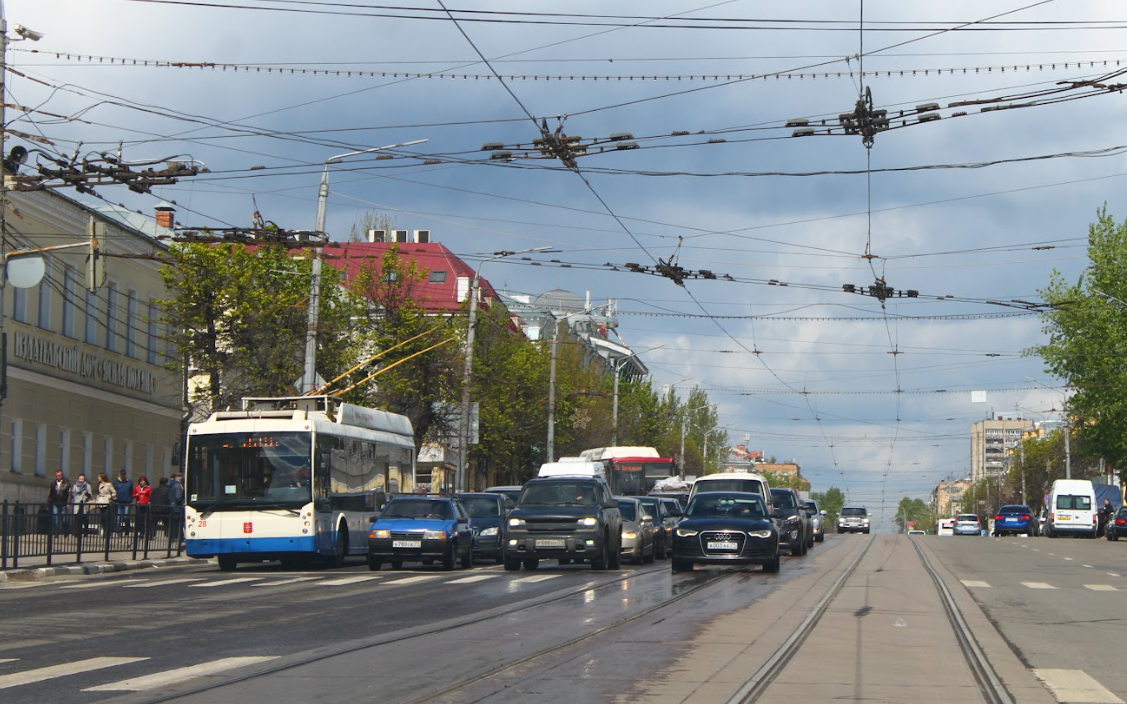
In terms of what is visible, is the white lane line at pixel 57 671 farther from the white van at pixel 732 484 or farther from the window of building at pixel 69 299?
the window of building at pixel 69 299

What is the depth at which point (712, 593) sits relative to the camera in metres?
21.1

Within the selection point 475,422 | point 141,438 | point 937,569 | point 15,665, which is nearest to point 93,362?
point 141,438

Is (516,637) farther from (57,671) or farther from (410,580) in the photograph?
(410,580)

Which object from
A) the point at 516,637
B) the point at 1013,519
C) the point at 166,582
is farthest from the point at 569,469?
the point at 1013,519

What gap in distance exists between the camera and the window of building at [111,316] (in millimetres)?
49000

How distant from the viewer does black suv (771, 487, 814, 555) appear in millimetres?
35250

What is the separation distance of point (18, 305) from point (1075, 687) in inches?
1464

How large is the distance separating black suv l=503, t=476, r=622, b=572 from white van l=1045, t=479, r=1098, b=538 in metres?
45.3

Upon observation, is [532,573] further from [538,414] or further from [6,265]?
[538,414]

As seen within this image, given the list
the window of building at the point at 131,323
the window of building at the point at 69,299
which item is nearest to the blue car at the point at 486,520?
the window of building at the point at 69,299

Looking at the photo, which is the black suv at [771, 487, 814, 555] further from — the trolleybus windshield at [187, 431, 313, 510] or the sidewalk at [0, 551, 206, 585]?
the sidewalk at [0, 551, 206, 585]

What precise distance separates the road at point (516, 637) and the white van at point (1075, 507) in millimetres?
44424

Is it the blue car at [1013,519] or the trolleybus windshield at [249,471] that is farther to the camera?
the blue car at [1013,519]

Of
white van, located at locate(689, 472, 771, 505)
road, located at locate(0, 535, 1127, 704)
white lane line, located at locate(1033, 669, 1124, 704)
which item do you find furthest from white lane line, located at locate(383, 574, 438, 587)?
white lane line, located at locate(1033, 669, 1124, 704)
